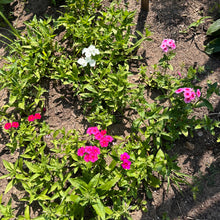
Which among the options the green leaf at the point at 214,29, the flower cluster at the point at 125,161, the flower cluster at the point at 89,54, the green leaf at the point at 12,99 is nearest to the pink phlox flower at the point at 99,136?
the flower cluster at the point at 125,161

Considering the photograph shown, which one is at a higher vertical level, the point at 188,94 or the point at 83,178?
the point at 188,94

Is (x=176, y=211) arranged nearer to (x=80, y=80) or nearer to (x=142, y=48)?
(x=80, y=80)

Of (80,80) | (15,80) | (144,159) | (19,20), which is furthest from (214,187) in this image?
(19,20)

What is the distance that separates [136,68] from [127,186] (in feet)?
5.91

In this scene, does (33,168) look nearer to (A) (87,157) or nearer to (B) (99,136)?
(A) (87,157)

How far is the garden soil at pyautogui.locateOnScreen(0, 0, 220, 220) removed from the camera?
2.62m

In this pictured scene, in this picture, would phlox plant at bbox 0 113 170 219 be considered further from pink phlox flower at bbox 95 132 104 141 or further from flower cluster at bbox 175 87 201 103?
flower cluster at bbox 175 87 201 103

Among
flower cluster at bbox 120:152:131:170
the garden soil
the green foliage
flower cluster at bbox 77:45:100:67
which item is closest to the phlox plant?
flower cluster at bbox 120:152:131:170

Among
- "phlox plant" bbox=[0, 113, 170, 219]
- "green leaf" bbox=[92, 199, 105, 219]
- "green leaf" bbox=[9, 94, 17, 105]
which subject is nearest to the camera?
"green leaf" bbox=[92, 199, 105, 219]

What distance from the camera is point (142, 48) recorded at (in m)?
3.65

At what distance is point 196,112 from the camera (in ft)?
10.1

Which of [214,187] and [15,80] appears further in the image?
[15,80]

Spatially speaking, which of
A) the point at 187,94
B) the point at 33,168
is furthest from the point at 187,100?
the point at 33,168

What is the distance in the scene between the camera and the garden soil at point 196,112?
2.62 m
